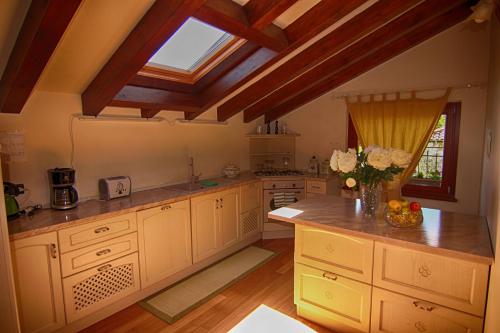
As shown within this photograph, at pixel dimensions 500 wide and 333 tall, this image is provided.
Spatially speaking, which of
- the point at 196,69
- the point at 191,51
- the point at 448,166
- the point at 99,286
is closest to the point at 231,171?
the point at 196,69

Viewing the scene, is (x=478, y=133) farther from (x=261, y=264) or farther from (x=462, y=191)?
(x=261, y=264)

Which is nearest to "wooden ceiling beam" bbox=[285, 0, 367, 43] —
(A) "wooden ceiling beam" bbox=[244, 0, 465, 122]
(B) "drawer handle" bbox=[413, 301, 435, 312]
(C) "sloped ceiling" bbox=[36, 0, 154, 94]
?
(A) "wooden ceiling beam" bbox=[244, 0, 465, 122]

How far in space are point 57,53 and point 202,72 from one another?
1.28m

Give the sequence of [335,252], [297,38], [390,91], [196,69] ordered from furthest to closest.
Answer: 1. [390,91]
2. [196,69]
3. [297,38]
4. [335,252]

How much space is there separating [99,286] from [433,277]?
231 cm

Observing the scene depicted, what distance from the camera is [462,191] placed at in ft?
10.5

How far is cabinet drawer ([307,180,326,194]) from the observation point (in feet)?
12.2

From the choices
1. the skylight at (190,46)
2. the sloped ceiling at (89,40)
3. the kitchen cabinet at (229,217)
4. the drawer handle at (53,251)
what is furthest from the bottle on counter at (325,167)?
the drawer handle at (53,251)

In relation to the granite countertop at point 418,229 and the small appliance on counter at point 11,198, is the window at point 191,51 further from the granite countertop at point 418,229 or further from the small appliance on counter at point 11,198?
the granite countertop at point 418,229

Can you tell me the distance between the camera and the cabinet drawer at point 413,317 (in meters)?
1.47

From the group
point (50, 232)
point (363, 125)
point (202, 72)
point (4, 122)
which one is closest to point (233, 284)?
point (50, 232)

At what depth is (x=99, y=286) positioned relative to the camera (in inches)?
85.0

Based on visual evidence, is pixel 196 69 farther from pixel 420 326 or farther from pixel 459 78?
pixel 459 78

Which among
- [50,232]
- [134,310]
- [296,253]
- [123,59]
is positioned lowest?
[134,310]
